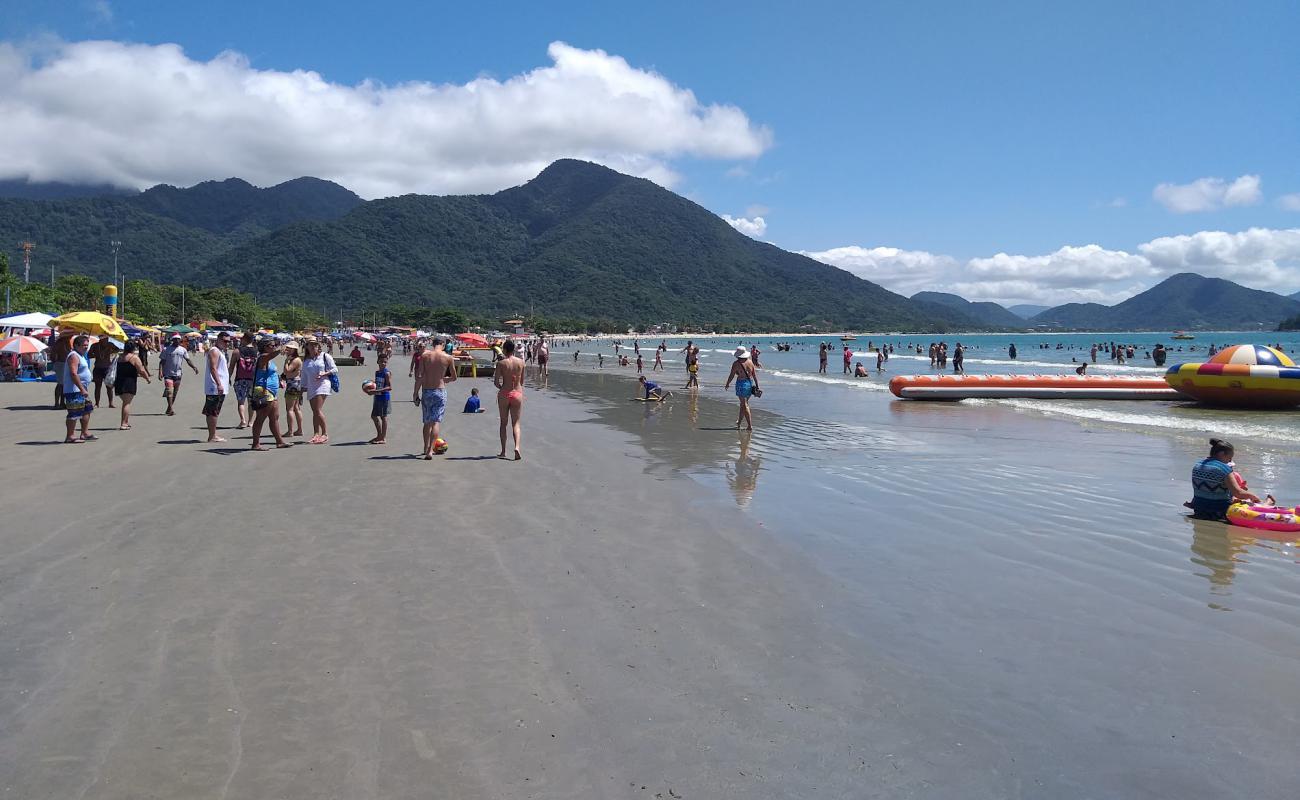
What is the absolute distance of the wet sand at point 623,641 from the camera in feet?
10.1

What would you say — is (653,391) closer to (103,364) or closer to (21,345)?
(103,364)

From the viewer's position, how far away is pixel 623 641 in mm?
4355

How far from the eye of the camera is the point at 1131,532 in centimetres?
705

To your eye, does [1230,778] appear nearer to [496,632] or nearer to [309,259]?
[496,632]

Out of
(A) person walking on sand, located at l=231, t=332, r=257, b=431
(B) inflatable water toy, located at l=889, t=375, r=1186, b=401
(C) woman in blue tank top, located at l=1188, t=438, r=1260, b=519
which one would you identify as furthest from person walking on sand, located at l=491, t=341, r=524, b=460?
(B) inflatable water toy, located at l=889, t=375, r=1186, b=401

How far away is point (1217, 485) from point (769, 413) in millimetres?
11313

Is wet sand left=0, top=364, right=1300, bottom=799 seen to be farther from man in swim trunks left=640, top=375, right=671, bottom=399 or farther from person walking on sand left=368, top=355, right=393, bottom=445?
man in swim trunks left=640, top=375, right=671, bottom=399

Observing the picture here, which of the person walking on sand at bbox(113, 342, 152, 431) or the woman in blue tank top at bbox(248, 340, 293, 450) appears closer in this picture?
the woman in blue tank top at bbox(248, 340, 293, 450)

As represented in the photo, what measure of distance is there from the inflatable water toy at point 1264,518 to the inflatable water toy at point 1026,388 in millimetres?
15300

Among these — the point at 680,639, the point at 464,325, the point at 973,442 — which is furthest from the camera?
the point at 464,325

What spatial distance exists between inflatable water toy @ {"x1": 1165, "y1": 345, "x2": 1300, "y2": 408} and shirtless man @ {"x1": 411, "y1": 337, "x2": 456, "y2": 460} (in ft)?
69.4

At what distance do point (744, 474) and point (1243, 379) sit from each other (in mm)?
18695

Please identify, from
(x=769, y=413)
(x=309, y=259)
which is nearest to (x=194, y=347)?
(x=769, y=413)

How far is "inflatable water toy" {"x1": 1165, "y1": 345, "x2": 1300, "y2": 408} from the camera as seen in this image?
20.7 metres
